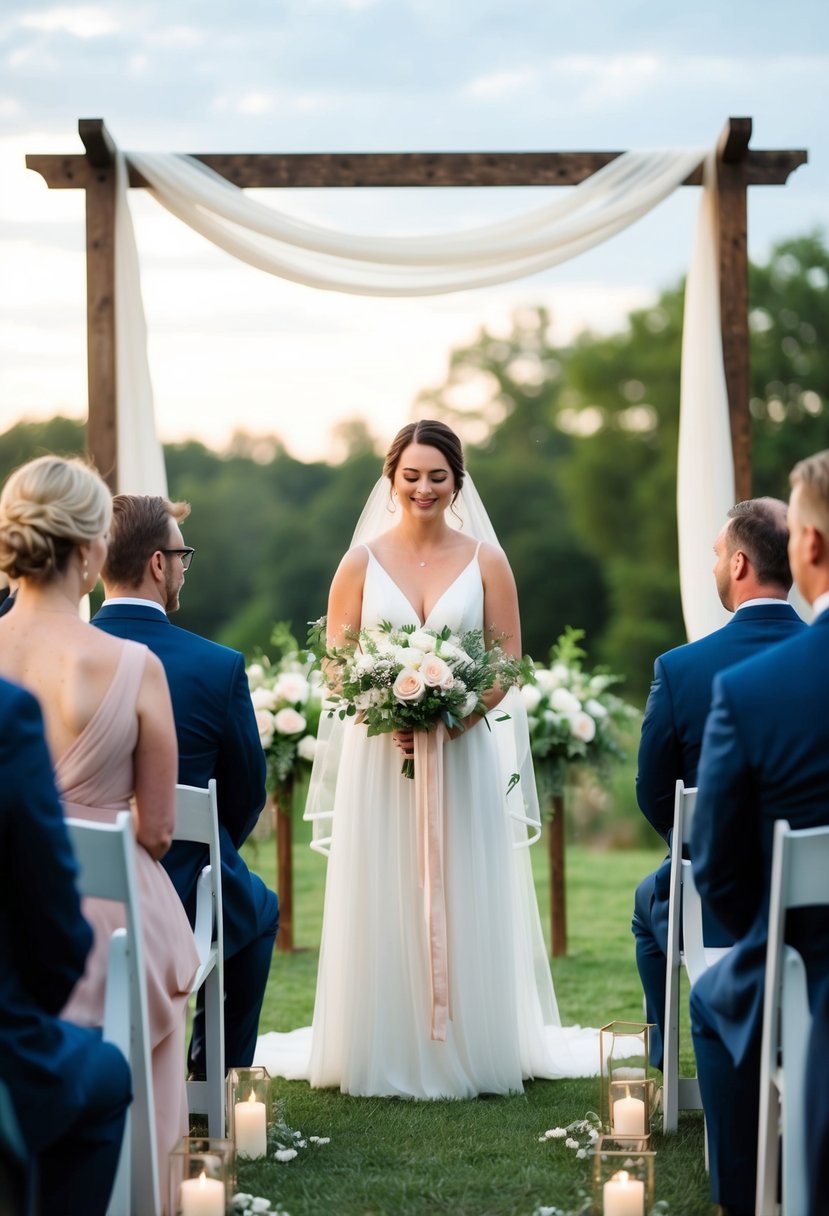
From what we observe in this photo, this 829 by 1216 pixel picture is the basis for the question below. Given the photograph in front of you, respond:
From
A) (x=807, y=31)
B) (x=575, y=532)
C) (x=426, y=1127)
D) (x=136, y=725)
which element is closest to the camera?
(x=136, y=725)

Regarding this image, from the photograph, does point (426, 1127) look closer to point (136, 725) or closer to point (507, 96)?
point (136, 725)

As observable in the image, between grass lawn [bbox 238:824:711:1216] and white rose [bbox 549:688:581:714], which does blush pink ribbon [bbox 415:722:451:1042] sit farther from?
white rose [bbox 549:688:581:714]

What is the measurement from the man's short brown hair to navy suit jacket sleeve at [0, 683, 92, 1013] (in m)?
1.50

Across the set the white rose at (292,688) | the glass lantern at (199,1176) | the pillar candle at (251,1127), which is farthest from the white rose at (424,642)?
the white rose at (292,688)

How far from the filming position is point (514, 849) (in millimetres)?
5262

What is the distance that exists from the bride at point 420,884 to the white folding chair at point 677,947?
2.48ft

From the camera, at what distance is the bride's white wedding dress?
489cm

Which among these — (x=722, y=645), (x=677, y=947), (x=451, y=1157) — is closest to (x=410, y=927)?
(x=451, y=1157)

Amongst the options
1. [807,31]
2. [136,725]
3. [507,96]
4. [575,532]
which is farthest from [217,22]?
[136,725]

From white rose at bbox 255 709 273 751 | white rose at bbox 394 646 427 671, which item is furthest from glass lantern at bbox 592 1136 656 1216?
white rose at bbox 255 709 273 751

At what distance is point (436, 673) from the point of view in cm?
454

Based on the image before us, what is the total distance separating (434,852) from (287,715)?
218cm

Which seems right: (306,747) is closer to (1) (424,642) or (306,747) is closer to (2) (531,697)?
(2) (531,697)

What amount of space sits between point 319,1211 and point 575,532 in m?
23.8
